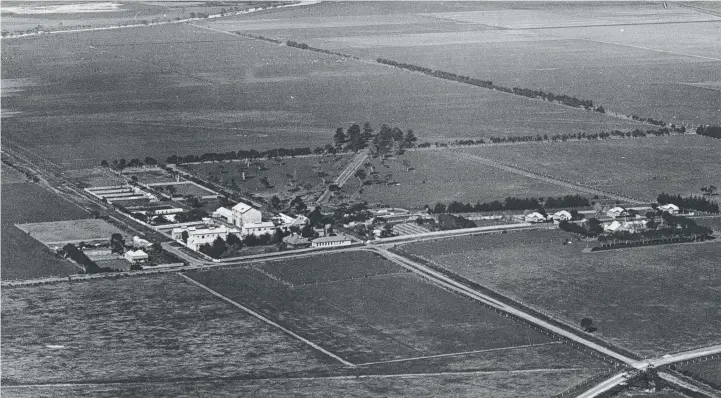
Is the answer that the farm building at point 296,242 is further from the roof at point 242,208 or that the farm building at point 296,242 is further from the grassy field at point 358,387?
the grassy field at point 358,387

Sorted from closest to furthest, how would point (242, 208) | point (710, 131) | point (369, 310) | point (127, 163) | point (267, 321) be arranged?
point (267, 321)
point (369, 310)
point (242, 208)
point (127, 163)
point (710, 131)

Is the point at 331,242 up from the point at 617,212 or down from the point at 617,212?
down

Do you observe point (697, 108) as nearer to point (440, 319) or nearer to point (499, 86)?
point (499, 86)

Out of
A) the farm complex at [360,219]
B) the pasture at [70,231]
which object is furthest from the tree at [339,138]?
the pasture at [70,231]

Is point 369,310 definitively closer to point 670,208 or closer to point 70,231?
point 70,231

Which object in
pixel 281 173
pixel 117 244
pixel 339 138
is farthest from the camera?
pixel 339 138

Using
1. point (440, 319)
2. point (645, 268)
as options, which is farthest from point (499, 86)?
point (440, 319)

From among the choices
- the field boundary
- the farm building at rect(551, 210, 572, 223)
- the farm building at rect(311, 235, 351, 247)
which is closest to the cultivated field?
the field boundary

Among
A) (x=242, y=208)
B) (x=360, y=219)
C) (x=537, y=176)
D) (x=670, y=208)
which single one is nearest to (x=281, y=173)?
(x=242, y=208)
